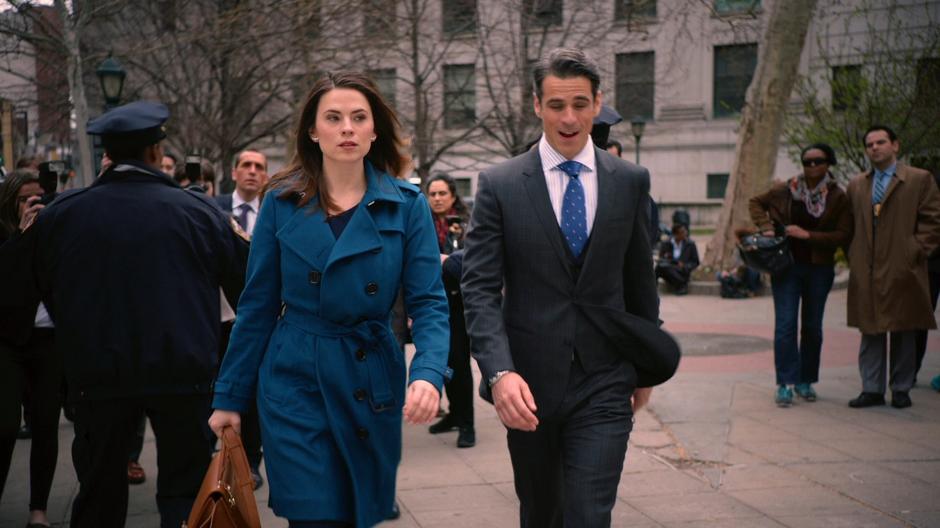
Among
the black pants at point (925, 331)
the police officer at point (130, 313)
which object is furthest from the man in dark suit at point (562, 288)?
the black pants at point (925, 331)

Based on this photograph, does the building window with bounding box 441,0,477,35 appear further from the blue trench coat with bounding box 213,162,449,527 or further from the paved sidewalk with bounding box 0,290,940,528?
the blue trench coat with bounding box 213,162,449,527

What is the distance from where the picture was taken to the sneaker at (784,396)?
807 cm

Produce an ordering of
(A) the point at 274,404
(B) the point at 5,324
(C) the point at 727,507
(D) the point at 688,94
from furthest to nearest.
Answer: (D) the point at 688,94 → (C) the point at 727,507 → (B) the point at 5,324 → (A) the point at 274,404

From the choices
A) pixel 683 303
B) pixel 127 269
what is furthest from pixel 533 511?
pixel 683 303

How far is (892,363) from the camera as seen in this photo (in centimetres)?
815

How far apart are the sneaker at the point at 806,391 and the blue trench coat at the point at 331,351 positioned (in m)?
5.64

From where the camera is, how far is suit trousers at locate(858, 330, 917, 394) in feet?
26.4

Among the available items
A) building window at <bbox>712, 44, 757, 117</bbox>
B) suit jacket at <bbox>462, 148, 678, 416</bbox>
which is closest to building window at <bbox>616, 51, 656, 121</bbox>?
building window at <bbox>712, 44, 757, 117</bbox>

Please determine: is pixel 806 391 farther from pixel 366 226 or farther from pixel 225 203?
pixel 366 226

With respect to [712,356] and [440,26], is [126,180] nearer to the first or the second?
[712,356]

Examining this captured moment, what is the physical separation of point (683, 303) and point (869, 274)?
8986mm

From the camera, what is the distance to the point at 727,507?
5484mm

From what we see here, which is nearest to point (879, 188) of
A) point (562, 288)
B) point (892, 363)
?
point (892, 363)

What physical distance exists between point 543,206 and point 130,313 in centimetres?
165
